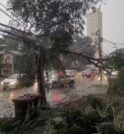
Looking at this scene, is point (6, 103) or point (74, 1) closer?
point (74, 1)

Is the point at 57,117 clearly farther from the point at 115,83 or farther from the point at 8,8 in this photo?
the point at 115,83

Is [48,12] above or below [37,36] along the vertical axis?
above

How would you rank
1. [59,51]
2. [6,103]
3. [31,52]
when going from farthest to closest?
[6,103] < [59,51] < [31,52]

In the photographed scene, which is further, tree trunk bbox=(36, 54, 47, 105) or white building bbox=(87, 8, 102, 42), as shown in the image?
white building bbox=(87, 8, 102, 42)

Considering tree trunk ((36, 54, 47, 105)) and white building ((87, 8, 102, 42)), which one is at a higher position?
white building ((87, 8, 102, 42))

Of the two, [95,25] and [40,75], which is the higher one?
[95,25]

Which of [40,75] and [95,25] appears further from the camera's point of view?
[95,25]

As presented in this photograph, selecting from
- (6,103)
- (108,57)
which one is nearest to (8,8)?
(108,57)

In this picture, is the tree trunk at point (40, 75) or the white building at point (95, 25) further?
the white building at point (95, 25)

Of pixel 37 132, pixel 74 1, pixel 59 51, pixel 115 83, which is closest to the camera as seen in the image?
pixel 37 132

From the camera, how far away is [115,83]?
19.3 metres

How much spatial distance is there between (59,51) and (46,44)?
3.46 feet

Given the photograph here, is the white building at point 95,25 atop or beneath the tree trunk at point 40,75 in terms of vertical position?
atop

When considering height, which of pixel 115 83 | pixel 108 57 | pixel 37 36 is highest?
pixel 37 36
